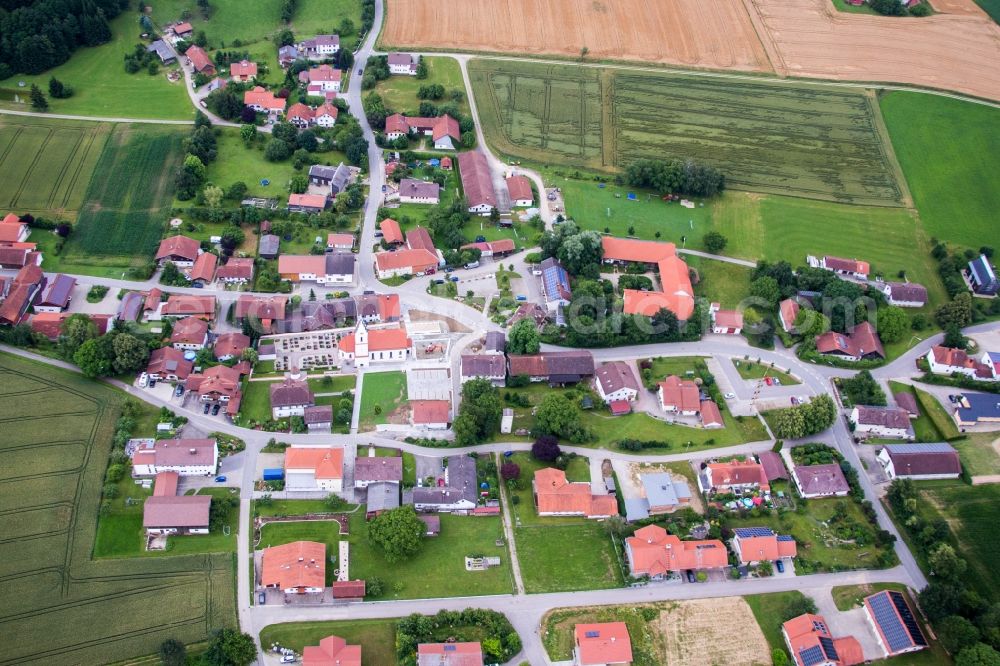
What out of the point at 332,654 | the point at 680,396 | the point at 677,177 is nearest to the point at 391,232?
the point at 677,177

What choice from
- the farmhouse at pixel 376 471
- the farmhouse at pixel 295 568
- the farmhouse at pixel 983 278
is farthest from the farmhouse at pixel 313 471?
the farmhouse at pixel 983 278

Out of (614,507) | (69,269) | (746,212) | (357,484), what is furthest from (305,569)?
(746,212)

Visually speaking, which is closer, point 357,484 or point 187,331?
point 357,484

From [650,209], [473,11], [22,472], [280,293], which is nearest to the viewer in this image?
[22,472]

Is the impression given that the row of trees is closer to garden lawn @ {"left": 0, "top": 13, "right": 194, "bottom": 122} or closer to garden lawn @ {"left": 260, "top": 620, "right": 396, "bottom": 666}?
garden lawn @ {"left": 0, "top": 13, "right": 194, "bottom": 122}

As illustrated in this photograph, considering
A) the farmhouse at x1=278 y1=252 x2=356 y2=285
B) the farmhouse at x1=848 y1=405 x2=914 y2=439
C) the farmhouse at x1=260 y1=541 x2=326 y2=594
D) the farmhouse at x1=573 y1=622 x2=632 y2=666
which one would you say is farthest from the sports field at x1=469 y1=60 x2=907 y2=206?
the farmhouse at x1=573 y1=622 x2=632 y2=666

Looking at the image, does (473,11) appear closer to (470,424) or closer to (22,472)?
(470,424)

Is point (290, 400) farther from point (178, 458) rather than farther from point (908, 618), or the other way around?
point (908, 618)
